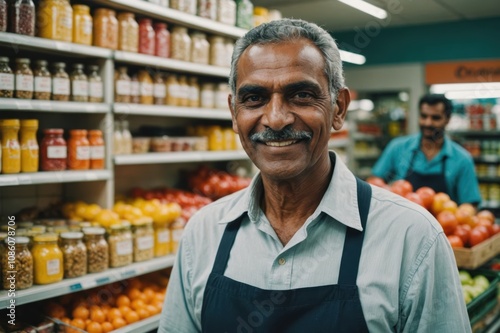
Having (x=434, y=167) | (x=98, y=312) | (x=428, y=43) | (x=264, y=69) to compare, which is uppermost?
(x=428, y=43)

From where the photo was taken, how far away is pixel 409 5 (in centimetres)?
777

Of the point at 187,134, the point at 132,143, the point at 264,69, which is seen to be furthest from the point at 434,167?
the point at 264,69

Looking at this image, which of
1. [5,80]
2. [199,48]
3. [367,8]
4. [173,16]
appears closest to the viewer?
[5,80]

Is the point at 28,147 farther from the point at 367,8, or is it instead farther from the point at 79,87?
the point at 367,8

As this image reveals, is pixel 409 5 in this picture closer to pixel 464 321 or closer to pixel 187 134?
pixel 187 134

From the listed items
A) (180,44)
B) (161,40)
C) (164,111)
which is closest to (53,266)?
(164,111)

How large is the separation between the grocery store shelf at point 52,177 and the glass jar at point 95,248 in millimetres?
329

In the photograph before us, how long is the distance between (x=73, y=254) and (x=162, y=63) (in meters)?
1.49

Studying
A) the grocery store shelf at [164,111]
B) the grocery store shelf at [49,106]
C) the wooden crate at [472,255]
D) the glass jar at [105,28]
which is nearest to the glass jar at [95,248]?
the grocery store shelf at [49,106]

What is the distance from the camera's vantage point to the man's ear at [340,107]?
160 cm

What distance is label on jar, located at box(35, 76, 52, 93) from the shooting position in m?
2.79

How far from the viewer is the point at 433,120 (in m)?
4.11

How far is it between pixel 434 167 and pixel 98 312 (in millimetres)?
2820

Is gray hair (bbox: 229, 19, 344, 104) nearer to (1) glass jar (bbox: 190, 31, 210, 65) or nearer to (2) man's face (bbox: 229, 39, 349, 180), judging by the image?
(2) man's face (bbox: 229, 39, 349, 180)
